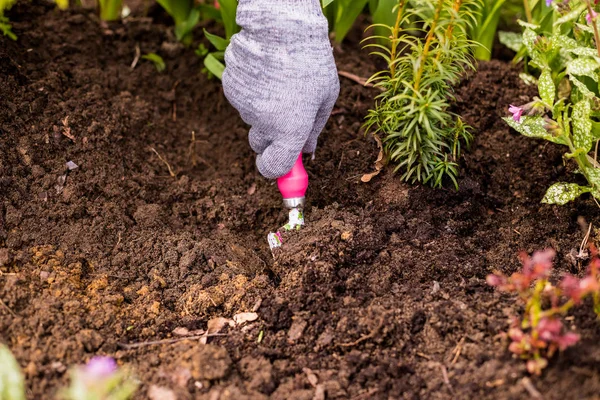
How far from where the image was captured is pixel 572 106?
1924 mm

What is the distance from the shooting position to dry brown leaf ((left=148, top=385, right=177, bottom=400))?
143cm

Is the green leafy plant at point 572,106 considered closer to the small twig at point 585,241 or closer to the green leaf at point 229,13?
the small twig at point 585,241

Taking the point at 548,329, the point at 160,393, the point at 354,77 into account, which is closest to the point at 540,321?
the point at 548,329

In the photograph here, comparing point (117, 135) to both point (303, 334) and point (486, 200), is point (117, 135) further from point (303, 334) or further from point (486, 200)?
point (486, 200)

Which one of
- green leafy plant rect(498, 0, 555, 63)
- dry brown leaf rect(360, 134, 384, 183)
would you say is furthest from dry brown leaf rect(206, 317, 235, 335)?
green leafy plant rect(498, 0, 555, 63)

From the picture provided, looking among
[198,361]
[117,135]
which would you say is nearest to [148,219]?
[117,135]

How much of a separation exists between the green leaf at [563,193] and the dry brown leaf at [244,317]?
1000 mm

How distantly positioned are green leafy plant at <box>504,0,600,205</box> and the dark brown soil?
0.61ft

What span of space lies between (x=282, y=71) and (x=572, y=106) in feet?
3.21

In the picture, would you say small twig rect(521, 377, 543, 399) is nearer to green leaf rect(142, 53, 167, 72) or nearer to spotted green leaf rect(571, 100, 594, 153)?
spotted green leaf rect(571, 100, 594, 153)

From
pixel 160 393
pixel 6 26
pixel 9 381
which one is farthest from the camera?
pixel 6 26

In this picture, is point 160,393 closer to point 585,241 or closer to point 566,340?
point 566,340

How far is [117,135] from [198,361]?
3.57ft

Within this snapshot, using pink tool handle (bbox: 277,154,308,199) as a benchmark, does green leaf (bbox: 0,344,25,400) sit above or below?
below
